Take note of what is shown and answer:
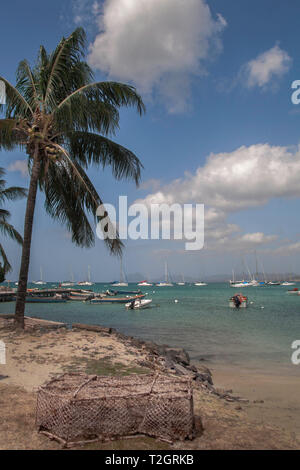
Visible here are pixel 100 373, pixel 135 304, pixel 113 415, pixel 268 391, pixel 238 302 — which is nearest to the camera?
pixel 113 415

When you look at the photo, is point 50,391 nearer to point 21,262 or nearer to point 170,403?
point 170,403

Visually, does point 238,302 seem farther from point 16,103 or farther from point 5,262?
point 16,103

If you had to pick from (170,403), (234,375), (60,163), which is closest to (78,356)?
(170,403)

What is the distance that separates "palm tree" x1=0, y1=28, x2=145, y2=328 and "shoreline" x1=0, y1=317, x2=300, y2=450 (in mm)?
2643

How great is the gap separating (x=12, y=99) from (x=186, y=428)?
1239 centimetres

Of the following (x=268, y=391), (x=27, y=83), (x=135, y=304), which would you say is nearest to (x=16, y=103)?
(x=27, y=83)

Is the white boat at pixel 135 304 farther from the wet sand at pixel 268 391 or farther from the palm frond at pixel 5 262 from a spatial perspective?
the wet sand at pixel 268 391

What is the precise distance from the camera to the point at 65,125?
11.5m

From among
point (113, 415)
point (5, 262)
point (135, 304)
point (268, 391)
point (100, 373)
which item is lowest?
point (135, 304)

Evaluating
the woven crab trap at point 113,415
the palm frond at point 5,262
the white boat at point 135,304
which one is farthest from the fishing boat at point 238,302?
the woven crab trap at point 113,415

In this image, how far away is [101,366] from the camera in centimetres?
847

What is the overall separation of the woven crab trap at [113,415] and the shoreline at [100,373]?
17cm

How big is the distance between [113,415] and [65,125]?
9963mm

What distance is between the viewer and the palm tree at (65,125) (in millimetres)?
11727
